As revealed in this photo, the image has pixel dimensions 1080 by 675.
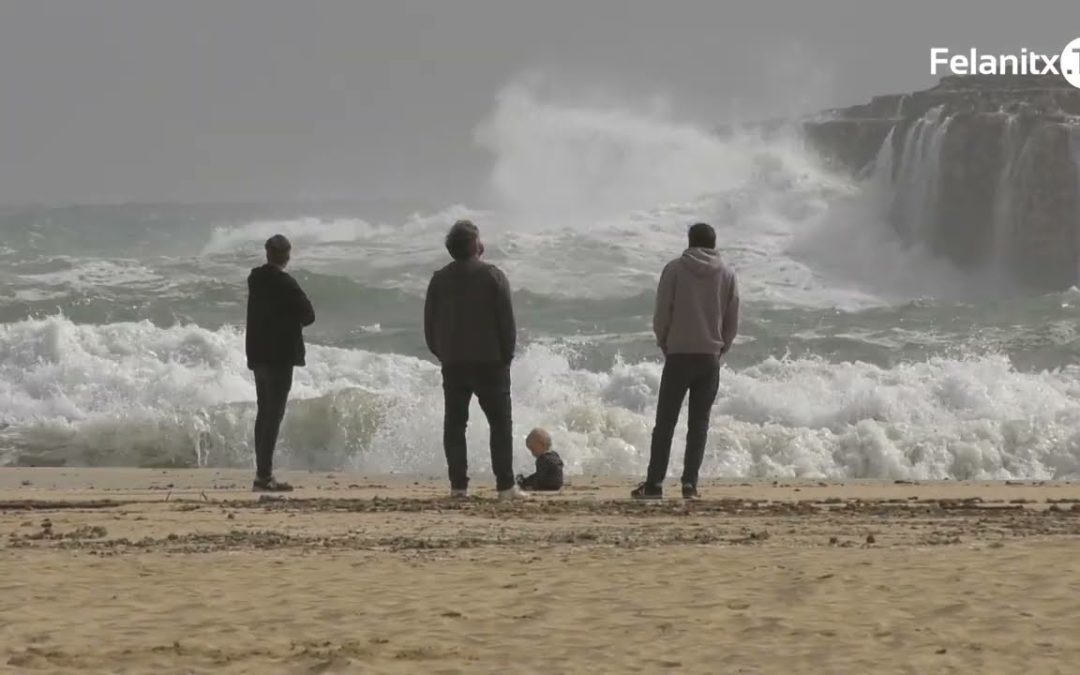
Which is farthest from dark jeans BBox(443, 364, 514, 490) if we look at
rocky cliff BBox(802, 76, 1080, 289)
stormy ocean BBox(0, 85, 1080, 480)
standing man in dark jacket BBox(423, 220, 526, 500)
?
rocky cliff BBox(802, 76, 1080, 289)

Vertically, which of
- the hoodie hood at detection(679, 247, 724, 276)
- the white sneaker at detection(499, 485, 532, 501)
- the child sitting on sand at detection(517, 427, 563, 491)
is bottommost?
the white sneaker at detection(499, 485, 532, 501)

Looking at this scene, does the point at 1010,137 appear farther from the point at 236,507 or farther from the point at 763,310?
the point at 236,507

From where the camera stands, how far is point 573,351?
24.5 m

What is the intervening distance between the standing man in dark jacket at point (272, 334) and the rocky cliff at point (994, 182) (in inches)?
1273

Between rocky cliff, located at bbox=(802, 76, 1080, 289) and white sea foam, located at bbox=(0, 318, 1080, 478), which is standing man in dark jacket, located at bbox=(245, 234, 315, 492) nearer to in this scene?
white sea foam, located at bbox=(0, 318, 1080, 478)

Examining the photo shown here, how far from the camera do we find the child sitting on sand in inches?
401

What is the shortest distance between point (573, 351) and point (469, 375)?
15230mm

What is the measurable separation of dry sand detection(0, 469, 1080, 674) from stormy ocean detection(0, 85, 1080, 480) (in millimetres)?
6247

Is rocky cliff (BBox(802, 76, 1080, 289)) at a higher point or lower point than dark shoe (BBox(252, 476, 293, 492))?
higher

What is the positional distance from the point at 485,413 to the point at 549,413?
6592mm

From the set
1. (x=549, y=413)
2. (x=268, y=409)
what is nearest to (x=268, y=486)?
(x=268, y=409)

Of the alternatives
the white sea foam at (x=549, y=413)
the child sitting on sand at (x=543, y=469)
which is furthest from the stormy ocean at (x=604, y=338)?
the child sitting on sand at (x=543, y=469)

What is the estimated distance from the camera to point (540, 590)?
5898 millimetres

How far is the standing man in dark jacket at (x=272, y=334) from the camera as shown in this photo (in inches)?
398
